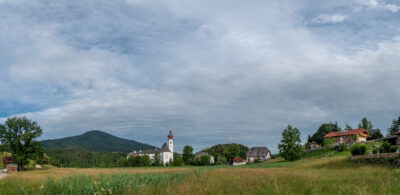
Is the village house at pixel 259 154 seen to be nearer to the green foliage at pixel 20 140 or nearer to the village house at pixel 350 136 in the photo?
the village house at pixel 350 136

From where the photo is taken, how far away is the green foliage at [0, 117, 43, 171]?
58406mm

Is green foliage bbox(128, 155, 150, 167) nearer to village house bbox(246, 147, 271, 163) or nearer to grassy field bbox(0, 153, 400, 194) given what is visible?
village house bbox(246, 147, 271, 163)

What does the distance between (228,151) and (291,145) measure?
7164cm

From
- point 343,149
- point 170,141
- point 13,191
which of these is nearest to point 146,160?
point 170,141

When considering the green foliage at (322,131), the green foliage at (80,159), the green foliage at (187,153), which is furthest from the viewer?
the green foliage at (187,153)

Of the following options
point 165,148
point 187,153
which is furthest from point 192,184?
point 165,148

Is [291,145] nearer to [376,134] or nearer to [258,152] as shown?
[376,134]

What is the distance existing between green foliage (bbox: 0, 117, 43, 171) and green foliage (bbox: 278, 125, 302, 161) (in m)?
59.5

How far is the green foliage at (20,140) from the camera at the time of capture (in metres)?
58.4

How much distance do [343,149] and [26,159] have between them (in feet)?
239

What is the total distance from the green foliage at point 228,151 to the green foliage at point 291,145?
54.8 metres

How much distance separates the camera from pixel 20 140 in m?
59.2

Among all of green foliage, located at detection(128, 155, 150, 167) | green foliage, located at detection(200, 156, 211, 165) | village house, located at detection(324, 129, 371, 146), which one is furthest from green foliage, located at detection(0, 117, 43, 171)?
village house, located at detection(324, 129, 371, 146)

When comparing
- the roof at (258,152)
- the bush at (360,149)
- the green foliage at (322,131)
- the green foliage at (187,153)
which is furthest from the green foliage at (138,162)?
the bush at (360,149)
